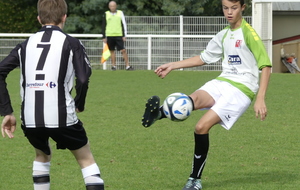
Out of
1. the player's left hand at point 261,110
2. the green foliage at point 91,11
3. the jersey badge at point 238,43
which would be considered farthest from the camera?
the green foliage at point 91,11

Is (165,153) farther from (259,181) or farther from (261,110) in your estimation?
(261,110)

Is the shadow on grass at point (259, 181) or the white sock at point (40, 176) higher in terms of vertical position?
the white sock at point (40, 176)

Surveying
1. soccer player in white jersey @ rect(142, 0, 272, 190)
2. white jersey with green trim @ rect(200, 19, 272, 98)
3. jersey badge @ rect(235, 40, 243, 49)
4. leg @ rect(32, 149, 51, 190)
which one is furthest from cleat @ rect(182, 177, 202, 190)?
leg @ rect(32, 149, 51, 190)

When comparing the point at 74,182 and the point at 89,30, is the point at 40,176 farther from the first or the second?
the point at 89,30

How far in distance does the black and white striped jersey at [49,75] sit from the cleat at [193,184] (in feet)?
5.32

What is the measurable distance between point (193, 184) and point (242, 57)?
48.8 inches

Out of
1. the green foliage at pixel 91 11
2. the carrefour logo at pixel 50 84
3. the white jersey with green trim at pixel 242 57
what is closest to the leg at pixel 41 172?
the carrefour logo at pixel 50 84

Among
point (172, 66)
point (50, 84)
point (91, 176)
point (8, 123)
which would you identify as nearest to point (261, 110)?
point (172, 66)

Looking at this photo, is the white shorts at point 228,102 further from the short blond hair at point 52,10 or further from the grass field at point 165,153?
the short blond hair at point 52,10

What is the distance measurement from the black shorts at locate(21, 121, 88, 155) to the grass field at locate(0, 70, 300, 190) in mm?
1377

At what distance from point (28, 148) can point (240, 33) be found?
345cm

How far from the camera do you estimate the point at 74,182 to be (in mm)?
6734

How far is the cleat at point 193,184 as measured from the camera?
632 cm

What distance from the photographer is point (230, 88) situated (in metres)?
6.50
